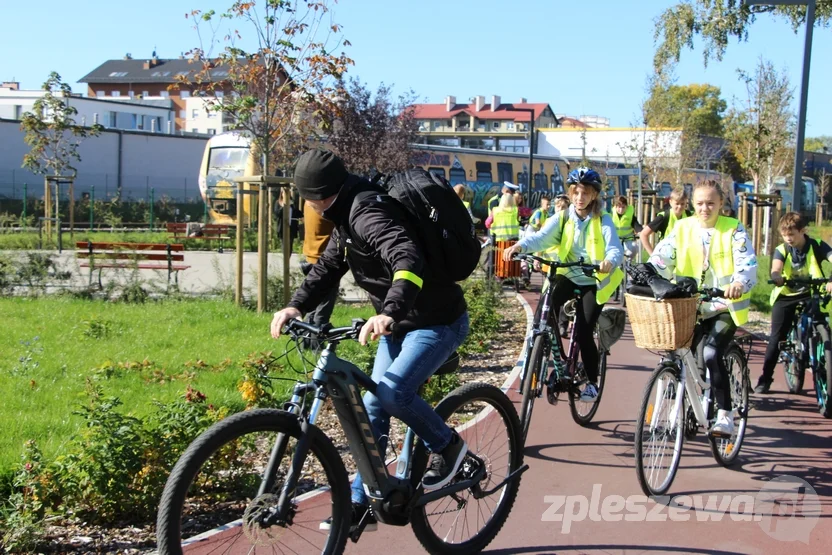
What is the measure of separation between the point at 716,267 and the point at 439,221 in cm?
246

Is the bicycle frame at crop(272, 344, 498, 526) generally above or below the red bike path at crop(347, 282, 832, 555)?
above

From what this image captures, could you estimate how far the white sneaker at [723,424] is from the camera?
5.73 m

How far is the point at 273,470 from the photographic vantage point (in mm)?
3584

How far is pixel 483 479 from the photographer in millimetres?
4684

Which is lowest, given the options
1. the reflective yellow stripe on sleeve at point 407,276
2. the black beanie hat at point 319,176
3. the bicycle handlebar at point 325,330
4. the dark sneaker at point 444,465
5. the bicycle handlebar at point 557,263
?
the dark sneaker at point 444,465

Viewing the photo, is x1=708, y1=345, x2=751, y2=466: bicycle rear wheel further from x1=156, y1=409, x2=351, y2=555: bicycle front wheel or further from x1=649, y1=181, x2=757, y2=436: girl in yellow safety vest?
x1=156, y1=409, x2=351, y2=555: bicycle front wheel

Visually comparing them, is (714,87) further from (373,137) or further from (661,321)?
(661,321)

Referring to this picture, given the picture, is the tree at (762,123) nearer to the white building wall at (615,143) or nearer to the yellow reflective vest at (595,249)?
the white building wall at (615,143)

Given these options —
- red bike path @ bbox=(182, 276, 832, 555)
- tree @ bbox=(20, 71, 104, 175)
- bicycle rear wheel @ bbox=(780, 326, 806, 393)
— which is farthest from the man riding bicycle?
tree @ bbox=(20, 71, 104, 175)

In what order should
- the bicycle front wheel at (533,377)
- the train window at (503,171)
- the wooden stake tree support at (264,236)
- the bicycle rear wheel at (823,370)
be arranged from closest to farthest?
the bicycle front wheel at (533,377) < the bicycle rear wheel at (823,370) < the wooden stake tree support at (264,236) < the train window at (503,171)

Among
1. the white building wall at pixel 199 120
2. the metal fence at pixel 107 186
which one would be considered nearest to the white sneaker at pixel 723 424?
the metal fence at pixel 107 186

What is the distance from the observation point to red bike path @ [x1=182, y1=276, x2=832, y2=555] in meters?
4.77

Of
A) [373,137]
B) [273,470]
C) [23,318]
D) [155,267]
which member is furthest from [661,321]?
[373,137]

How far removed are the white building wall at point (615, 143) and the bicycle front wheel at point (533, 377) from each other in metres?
24.8
